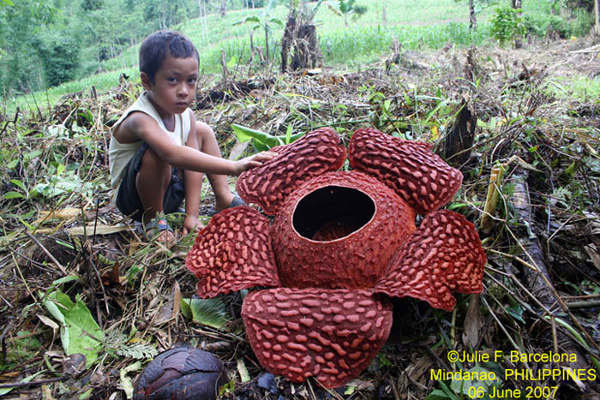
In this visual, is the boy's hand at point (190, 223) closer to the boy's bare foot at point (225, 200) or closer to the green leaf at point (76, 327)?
the boy's bare foot at point (225, 200)

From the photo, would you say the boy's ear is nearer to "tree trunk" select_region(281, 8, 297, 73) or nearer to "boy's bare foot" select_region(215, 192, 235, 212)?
"boy's bare foot" select_region(215, 192, 235, 212)

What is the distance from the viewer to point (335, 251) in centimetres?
145

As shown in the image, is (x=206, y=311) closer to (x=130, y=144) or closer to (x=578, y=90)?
(x=130, y=144)

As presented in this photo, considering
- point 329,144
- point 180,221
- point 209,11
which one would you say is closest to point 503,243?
point 329,144

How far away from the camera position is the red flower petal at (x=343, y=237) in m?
1.45

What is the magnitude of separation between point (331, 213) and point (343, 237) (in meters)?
0.38

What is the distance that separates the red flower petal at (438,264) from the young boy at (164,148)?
0.77m

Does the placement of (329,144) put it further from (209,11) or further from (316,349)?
(209,11)

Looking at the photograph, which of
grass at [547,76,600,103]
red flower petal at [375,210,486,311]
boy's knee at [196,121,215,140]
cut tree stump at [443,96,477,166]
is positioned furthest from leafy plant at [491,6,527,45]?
red flower petal at [375,210,486,311]

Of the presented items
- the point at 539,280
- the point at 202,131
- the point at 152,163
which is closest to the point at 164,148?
the point at 152,163

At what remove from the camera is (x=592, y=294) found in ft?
5.23

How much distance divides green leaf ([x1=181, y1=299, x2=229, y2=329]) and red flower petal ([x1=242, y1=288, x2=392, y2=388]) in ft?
1.17

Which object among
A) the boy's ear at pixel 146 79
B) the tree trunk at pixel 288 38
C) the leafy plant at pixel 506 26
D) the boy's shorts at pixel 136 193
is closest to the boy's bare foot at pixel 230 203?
the boy's shorts at pixel 136 193

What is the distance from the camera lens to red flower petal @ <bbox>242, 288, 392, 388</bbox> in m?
1.30
